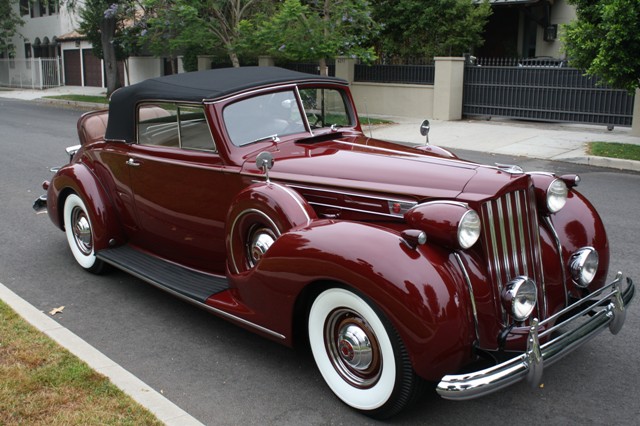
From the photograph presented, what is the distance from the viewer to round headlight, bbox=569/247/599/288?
383 centimetres

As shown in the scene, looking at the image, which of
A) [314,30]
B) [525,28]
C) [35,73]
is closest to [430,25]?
[314,30]

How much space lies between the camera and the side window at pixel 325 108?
5109 mm

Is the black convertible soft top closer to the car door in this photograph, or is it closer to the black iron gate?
the car door

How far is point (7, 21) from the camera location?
1419 inches

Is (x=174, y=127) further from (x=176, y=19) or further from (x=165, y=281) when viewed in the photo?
(x=176, y=19)

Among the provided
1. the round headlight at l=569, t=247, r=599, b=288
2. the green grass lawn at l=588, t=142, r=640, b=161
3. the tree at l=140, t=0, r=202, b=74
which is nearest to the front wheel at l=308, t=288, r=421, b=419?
the round headlight at l=569, t=247, r=599, b=288

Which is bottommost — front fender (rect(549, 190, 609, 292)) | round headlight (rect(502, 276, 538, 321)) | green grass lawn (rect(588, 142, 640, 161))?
green grass lawn (rect(588, 142, 640, 161))

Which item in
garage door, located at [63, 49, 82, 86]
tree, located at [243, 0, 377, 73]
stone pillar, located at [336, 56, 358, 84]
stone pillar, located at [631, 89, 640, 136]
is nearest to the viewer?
stone pillar, located at [631, 89, 640, 136]

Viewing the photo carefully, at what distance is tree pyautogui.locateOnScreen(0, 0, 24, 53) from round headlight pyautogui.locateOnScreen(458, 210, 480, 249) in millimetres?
37996

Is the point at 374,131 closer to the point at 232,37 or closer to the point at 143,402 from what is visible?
the point at 232,37

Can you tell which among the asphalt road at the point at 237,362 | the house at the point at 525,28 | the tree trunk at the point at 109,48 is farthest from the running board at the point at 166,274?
the tree trunk at the point at 109,48

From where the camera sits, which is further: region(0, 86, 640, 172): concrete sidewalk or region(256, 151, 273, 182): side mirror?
region(0, 86, 640, 172): concrete sidewalk

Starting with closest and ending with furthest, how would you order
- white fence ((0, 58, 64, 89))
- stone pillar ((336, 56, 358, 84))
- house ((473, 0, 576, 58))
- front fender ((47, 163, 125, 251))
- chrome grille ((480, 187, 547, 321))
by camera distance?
1. chrome grille ((480, 187, 547, 321))
2. front fender ((47, 163, 125, 251))
3. stone pillar ((336, 56, 358, 84))
4. house ((473, 0, 576, 58))
5. white fence ((0, 58, 64, 89))

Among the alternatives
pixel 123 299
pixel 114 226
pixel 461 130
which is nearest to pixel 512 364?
pixel 123 299
